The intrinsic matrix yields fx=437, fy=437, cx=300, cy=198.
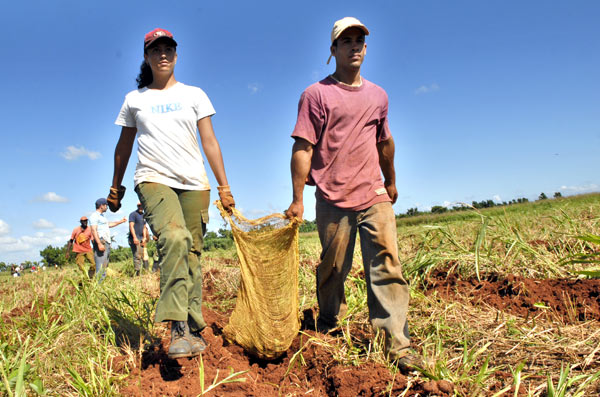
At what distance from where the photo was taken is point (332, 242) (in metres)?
2.84

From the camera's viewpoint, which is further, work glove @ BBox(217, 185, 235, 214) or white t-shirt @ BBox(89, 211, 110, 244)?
white t-shirt @ BBox(89, 211, 110, 244)

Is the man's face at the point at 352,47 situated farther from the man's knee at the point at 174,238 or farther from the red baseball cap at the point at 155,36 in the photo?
the man's knee at the point at 174,238

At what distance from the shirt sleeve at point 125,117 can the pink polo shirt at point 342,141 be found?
1.12 meters

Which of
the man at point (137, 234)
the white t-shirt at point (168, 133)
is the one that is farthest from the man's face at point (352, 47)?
the man at point (137, 234)

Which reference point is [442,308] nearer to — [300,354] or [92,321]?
[300,354]

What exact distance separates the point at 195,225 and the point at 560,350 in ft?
7.41

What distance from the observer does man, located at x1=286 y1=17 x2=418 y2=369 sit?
8.73 feet

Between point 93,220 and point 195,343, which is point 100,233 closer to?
point 93,220

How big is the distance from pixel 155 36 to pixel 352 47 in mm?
1272

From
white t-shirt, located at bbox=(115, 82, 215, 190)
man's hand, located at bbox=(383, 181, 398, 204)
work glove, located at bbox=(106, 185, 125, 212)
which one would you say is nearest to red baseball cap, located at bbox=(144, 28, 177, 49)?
white t-shirt, located at bbox=(115, 82, 215, 190)

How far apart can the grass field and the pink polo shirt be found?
90 cm

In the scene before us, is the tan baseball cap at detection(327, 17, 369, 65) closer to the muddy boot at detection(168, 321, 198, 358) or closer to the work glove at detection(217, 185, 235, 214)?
the work glove at detection(217, 185, 235, 214)

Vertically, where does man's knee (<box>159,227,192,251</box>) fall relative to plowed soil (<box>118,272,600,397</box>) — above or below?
above

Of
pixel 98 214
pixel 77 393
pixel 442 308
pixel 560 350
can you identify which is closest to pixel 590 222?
pixel 442 308
